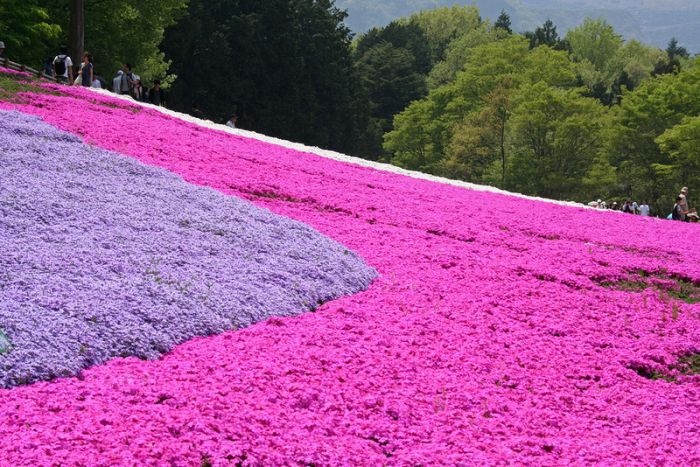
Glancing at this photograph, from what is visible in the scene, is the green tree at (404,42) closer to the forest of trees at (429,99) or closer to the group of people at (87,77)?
the forest of trees at (429,99)

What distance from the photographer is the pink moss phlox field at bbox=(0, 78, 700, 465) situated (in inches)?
264

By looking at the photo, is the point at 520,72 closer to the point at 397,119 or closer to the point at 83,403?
the point at 397,119

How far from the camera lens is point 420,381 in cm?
865

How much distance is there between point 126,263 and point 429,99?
8958 centimetres

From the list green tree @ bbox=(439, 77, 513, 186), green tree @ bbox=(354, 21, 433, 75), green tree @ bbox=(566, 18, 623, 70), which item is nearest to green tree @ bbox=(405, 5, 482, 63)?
green tree @ bbox=(354, 21, 433, 75)

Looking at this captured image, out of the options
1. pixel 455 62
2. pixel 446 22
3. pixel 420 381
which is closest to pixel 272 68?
pixel 455 62

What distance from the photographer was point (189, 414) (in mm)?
6969

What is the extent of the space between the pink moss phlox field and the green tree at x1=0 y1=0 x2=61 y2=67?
2655 centimetres

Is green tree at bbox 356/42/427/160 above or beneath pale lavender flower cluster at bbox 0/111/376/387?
above

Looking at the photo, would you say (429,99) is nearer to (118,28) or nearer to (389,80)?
(389,80)

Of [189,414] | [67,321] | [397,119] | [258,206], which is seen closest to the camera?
[189,414]

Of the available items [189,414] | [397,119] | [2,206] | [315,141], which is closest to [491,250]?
[2,206]

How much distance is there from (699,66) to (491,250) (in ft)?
214

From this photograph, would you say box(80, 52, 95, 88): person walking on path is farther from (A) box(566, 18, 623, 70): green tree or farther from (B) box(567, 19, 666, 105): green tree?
(A) box(566, 18, 623, 70): green tree
